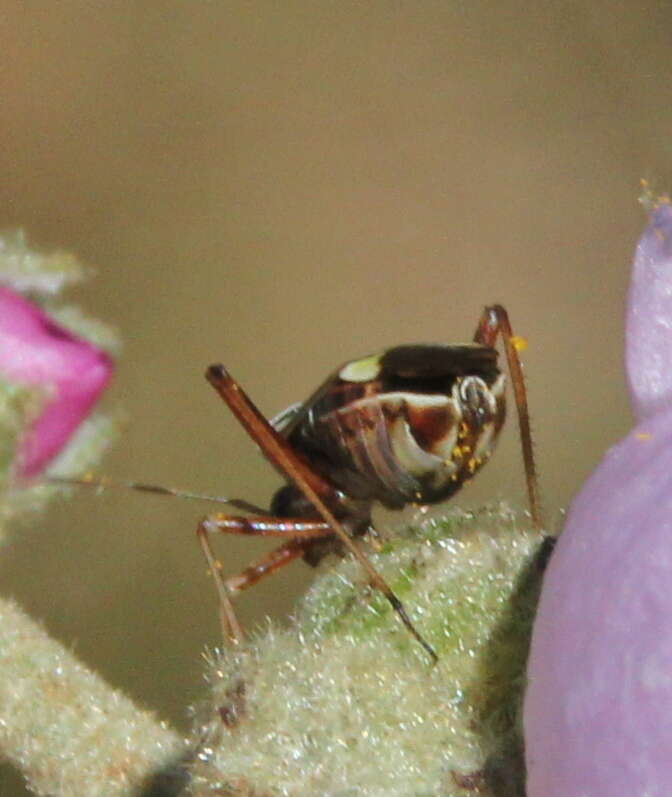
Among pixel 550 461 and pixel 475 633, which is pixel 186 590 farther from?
pixel 475 633

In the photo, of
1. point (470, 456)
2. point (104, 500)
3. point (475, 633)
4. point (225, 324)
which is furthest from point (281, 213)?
point (475, 633)

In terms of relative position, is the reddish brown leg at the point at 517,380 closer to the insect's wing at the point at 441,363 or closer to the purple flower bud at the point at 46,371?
the insect's wing at the point at 441,363

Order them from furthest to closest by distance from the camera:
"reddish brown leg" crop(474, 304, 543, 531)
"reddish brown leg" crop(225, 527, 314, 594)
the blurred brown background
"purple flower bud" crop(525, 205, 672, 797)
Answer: the blurred brown background → "reddish brown leg" crop(225, 527, 314, 594) → "reddish brown leg" crop(474, 304, 543, 531) → "purple flower bud" crop(525, 205, 672, 797)

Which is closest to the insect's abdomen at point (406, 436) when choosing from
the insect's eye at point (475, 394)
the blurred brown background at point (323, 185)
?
the insect's eye at point (475, 394)

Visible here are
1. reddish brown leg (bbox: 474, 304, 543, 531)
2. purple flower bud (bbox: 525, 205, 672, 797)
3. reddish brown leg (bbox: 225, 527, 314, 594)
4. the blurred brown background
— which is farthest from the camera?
the blurred brown background

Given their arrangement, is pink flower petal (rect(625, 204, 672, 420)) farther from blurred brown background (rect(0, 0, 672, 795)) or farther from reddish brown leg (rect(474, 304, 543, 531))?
blurred brown background (rect(0, 0, 672, 795))

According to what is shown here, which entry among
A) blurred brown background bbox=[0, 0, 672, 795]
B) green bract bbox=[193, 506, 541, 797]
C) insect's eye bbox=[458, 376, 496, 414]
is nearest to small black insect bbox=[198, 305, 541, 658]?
insect's eye bbox=[458, 376, 496, 414]

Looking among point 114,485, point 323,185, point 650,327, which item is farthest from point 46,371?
point 323,185
